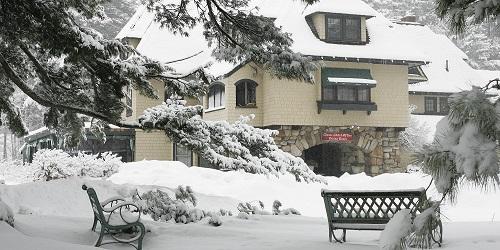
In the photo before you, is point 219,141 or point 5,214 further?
point 219,141

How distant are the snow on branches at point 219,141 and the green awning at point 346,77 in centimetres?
1384

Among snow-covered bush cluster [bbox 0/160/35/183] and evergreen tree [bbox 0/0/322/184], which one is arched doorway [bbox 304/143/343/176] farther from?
evergreen tree [bbox 0/0/322/184]

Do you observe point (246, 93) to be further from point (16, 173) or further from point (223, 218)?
point (223, 218)

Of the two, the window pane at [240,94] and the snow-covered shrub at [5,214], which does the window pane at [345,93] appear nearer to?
the window pane at [240,94]

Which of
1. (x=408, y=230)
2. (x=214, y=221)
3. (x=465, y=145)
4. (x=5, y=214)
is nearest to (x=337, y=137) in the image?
(x=214, y=221)

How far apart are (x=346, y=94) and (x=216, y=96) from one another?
20.0ft

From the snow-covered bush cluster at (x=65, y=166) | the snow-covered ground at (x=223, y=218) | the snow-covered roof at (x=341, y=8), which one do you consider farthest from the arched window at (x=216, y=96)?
the snow-covered bush cluster at (x=65, y=166)

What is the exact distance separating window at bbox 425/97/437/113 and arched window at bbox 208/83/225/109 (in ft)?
44.2

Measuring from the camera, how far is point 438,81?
103 feet

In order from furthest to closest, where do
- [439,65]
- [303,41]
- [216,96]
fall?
[439,65] → [216,96] → [303,41]

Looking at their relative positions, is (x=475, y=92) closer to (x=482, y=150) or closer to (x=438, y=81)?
(x=482, y=150)

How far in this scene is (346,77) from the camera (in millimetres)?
23625

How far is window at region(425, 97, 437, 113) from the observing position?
103ft

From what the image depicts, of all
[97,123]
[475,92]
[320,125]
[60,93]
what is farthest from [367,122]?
[475,92]
